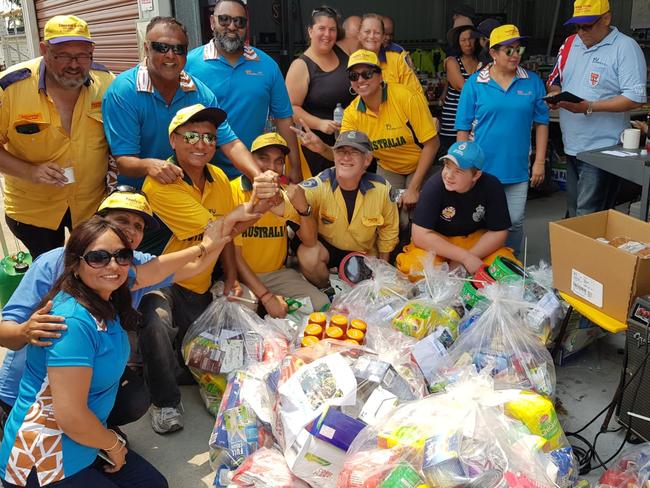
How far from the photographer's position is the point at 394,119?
432 centimetres

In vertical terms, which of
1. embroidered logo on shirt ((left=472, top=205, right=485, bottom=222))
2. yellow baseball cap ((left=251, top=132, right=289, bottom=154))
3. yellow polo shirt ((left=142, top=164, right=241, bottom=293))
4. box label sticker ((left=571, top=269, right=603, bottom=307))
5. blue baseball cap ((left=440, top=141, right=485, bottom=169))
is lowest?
box label sticker ((left=571, top=269, right=603, bottom=307))

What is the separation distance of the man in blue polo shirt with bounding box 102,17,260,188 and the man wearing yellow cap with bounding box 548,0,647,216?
239cm

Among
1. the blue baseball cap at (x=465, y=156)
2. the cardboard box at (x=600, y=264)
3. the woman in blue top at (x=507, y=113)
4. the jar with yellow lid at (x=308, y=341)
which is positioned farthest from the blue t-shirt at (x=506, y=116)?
the jar with yellow lid at (x=308, y=341)

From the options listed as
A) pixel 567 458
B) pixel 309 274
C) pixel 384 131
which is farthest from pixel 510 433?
pixel 384 131

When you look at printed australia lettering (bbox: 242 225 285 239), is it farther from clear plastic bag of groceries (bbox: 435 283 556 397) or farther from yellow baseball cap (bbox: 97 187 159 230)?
clear plastic bag of groceries (bbox: 435 283 556 397)

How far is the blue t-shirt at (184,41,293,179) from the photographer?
4023mm

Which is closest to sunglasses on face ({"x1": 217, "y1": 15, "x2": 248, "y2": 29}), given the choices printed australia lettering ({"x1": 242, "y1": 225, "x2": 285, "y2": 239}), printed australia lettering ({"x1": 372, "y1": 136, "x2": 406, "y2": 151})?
printed australia lettering ({"x1": 372, "y1": 136, "x2": 406, "y2": 151})

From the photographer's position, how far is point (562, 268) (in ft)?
10.5

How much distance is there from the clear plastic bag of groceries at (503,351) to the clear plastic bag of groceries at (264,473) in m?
0.81

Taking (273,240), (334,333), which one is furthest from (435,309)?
(273,240)

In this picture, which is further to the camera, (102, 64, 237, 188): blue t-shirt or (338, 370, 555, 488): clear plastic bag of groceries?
(102, 64, 237, 188): blue t-shirt

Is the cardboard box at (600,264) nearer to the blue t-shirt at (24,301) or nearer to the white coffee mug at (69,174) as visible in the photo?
the blue t-shirt at (24,301)

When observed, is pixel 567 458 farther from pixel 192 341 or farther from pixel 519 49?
pixel 519 49

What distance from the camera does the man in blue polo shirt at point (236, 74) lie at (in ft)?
13.0
